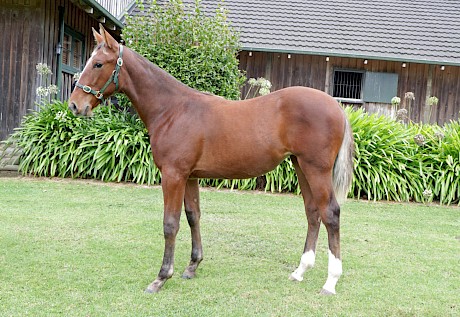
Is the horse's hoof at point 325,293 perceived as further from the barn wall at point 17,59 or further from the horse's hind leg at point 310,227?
the barn wall at point 17,59

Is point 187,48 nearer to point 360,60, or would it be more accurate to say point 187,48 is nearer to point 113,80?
point 113,80

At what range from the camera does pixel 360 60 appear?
12352mm

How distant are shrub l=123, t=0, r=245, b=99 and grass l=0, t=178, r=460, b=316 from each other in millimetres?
2495

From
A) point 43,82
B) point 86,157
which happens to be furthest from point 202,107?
point 43,82

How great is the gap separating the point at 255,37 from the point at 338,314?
10.0 meters

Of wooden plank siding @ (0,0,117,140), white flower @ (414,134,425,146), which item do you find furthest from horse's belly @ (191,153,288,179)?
wooden plank siding @ (0,0,117,140)

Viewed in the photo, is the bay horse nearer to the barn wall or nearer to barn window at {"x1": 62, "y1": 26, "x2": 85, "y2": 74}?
the barn wall

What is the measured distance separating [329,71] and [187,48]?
5.28 m

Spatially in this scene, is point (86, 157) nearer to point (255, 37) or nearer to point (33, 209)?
point (33, 209)

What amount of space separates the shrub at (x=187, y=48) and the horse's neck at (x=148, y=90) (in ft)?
15.0

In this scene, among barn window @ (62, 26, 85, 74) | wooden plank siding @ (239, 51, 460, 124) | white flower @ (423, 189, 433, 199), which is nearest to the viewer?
white flower @ (423, 189, 433, 199)

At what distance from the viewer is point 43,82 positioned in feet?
30.3

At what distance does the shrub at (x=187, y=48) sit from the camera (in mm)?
8438

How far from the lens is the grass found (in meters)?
3.34
